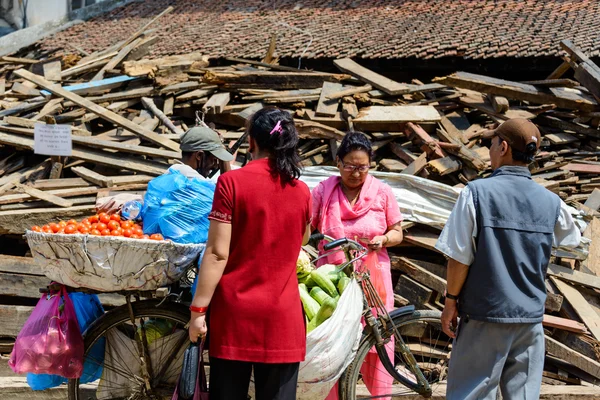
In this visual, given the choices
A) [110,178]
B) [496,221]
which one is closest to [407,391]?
[496,221]

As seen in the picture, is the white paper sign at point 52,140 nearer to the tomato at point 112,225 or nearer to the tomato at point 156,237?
the tomato at point 112,225

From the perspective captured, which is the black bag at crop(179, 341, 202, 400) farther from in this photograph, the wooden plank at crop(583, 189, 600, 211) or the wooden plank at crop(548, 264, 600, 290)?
the wooden plank at crop(583, 189, 600, 211)

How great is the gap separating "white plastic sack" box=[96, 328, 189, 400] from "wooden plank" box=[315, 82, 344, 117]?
14.2ft

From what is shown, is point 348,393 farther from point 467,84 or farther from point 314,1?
point 314,1

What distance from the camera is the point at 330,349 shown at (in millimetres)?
3850

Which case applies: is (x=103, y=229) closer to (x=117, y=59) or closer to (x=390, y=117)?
(x=390, y=117)

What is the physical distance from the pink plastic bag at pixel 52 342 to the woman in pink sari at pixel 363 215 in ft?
5.45

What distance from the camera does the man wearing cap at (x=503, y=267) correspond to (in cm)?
351

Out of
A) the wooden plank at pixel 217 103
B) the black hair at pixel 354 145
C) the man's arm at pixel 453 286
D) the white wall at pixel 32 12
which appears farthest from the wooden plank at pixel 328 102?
the white wall at pixel 32 12

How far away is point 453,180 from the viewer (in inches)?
277

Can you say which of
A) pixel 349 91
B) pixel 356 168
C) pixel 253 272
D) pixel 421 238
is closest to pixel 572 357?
pixel 421 238

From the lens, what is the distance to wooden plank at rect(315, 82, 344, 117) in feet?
26.4

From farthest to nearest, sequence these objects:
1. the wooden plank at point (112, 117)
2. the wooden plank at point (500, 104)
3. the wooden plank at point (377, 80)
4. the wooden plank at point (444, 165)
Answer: the wooden plank at point (377, 80) → the wooden plank at point (500, 104) → the wooden plank at point (112, 117) → the wooden plank at point (444, 165)

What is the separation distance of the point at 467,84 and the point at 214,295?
5.89m
